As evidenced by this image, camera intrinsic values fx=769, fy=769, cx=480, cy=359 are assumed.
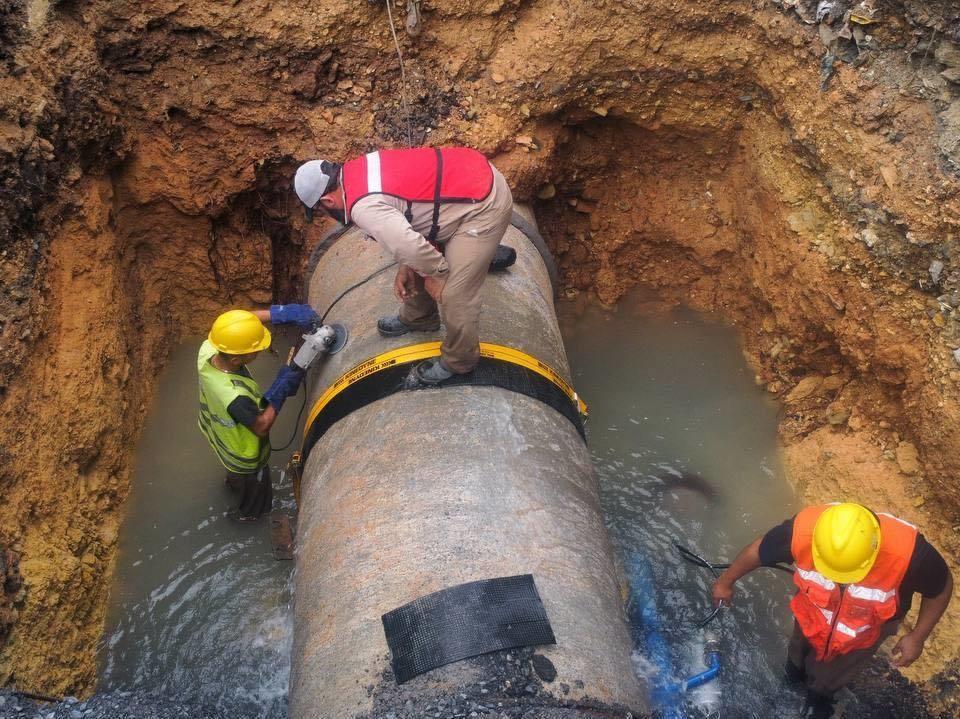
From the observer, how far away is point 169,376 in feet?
22.6

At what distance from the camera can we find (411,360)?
4.52m

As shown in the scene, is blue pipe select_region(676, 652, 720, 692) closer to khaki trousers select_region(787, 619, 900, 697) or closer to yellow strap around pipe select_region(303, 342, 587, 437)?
khaki trousers select_region(787, 619, 900, 697)

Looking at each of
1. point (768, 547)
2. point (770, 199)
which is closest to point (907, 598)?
point (768, 547)

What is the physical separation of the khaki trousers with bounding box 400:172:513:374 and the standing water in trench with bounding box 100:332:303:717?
2.37 meters

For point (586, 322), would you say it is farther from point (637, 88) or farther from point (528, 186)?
point (637, 88)

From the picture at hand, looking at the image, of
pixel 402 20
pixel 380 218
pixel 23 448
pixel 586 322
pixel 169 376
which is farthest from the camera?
pixel 586 322

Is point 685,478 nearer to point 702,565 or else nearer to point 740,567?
point 702,565

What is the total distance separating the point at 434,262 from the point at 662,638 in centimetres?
290

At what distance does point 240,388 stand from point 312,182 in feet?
5.02

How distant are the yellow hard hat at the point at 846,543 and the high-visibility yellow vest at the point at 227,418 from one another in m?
3.33

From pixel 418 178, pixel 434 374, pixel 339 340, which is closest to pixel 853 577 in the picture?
pixel 434 374

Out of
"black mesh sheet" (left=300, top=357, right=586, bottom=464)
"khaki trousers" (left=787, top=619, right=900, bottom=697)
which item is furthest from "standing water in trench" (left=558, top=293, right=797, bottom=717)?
"black mesh sheet" (left=300, top=357, right=586, bottom=464)

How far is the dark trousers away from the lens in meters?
5.50

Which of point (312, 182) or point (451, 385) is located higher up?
point (312, 182)
